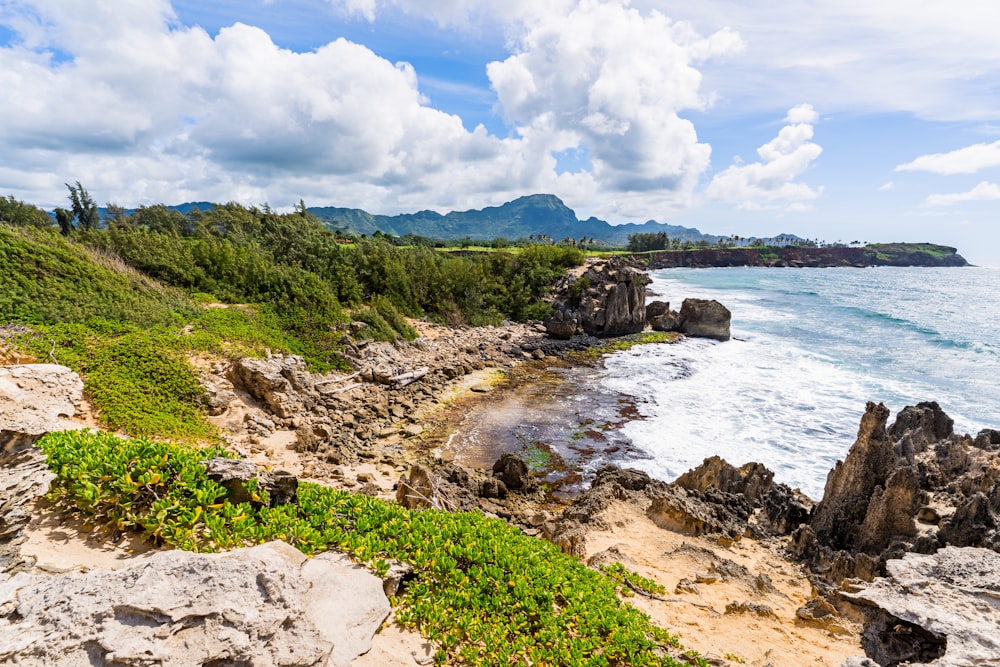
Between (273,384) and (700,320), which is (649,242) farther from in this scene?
(273,384)

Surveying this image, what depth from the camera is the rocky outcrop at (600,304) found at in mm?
38750

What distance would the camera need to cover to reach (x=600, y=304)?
40.2 m

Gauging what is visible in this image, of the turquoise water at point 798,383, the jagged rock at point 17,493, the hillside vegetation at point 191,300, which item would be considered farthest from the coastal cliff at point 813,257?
the jagged rock at point 17,493

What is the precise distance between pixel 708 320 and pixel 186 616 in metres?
41.3

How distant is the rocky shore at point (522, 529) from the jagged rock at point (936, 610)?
0.03 metres

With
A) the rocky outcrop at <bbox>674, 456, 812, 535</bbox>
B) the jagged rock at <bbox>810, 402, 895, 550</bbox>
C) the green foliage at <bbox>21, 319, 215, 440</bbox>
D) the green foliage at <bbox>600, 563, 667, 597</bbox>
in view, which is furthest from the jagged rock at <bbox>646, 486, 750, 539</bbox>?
the green foliage at <bbox>21, 319, 215, 440</bbox>

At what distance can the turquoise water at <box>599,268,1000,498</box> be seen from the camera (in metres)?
18.6

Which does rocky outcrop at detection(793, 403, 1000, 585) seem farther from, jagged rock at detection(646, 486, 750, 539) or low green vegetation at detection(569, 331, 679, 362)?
low green vegetation at detection(569, 331, 679, 362)

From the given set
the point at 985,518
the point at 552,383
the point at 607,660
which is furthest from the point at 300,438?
the point at 985,518

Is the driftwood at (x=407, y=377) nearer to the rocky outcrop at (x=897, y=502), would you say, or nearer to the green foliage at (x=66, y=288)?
the green foliage at (x=66, y=288)

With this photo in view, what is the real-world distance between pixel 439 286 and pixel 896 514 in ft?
98.0

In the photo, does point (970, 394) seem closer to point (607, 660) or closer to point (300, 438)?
point (607, 660)

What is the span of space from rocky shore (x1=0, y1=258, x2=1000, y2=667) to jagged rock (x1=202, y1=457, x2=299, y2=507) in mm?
1345

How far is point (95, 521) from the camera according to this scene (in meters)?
6.13
